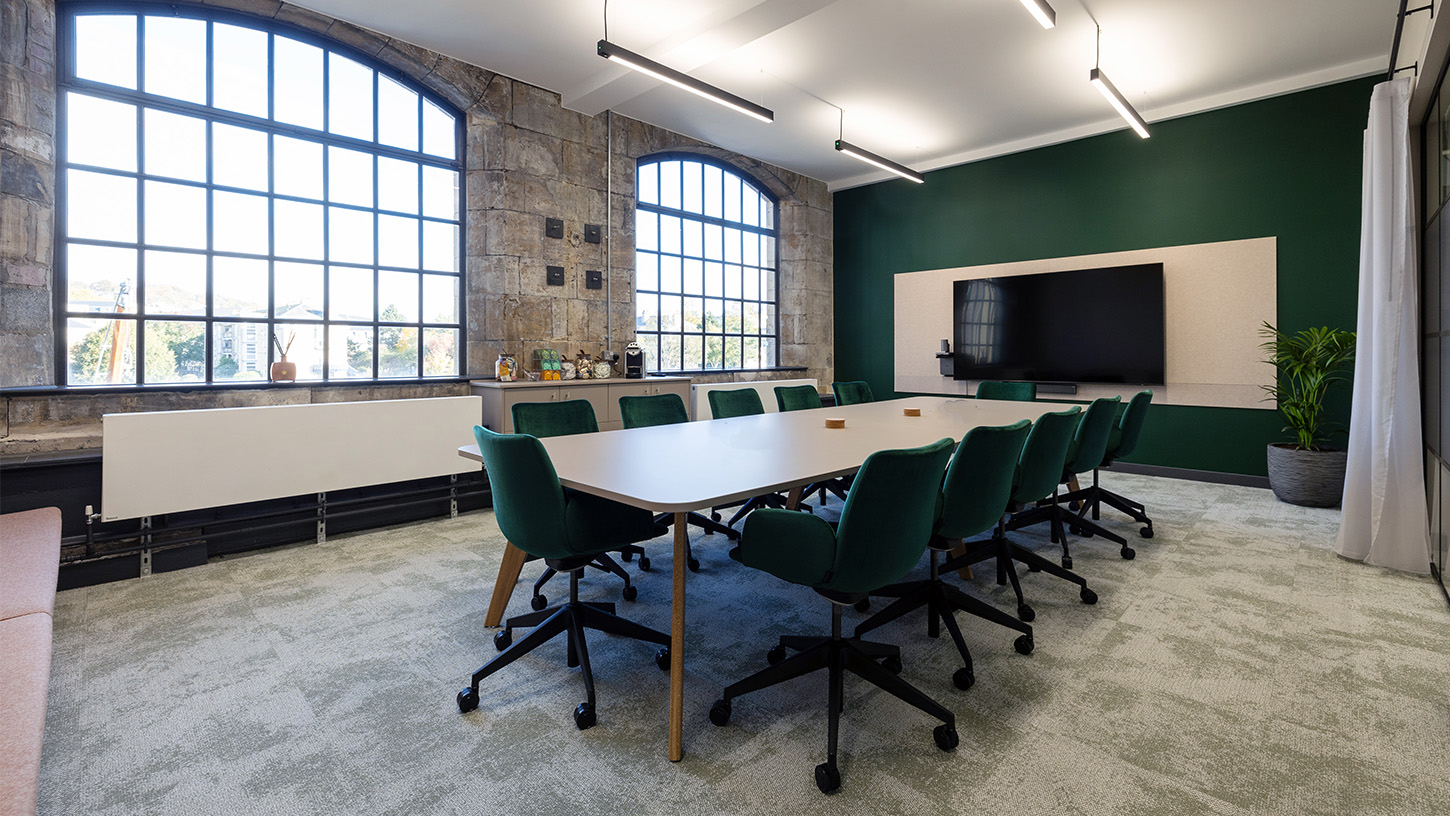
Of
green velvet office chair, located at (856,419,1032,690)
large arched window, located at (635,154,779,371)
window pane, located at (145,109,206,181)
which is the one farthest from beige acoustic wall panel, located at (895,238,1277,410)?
window pane, located at (145,109,206,181)

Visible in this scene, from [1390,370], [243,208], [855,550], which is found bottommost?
[855,550]

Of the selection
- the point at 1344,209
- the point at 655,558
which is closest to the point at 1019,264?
the point at 1344,209

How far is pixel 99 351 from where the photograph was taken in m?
4.08

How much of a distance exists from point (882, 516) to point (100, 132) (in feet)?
17.0

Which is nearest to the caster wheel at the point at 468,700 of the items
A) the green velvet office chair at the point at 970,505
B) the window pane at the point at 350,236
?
the green velvet office chair at the point at 970,505

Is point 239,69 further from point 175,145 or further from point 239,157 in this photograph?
point 175,145

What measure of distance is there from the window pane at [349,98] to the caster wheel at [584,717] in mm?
4882

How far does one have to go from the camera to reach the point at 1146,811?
1725 mm

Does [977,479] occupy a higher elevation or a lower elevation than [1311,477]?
higher

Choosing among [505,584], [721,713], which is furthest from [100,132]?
[721,713]

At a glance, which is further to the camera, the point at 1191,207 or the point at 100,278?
the point at 1191,207

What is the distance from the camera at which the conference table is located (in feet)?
6.55

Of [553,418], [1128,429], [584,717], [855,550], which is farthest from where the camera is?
[1128,429]

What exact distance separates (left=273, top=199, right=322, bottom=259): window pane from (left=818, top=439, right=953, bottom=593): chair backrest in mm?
4754
